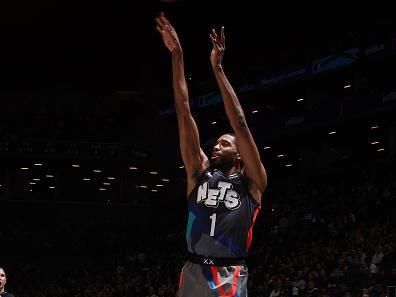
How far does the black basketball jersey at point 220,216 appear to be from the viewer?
5543mm

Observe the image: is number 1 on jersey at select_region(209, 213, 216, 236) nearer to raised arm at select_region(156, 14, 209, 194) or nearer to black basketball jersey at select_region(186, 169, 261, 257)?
black basketball jersey at select_region(186, 169, 261, 257)

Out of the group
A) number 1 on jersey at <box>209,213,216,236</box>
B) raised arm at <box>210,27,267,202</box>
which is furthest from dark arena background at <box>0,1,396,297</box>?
number 1 on jersey at <box>209,213,216,236</box>

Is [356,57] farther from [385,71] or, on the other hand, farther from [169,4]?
[169,4]

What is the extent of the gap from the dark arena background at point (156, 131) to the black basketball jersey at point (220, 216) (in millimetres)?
18256

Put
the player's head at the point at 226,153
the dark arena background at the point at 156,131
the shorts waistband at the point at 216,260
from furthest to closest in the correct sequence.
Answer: the dark arena background at the point at 156,131 → the player's head at the point at 226,153 → the shorts waistband at the point at 216,260

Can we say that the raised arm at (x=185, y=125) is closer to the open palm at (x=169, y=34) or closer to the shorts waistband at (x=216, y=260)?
the open palm at (x=169, y=34)

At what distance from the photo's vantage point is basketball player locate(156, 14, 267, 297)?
5.52 meters

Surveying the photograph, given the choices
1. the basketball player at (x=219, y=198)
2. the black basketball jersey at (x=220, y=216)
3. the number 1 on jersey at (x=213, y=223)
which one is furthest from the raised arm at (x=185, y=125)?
the number 1 on jersey at (x=213, y=223)

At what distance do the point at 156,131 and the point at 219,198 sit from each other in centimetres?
3630

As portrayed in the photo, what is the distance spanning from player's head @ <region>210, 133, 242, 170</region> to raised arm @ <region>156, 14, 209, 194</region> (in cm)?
13

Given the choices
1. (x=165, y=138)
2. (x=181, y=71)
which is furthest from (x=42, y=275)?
(x=181, y=71)

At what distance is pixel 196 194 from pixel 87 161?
34083mm

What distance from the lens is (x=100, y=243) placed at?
3638 centimetres

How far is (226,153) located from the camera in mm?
5723
